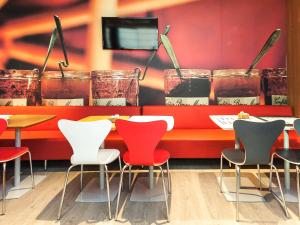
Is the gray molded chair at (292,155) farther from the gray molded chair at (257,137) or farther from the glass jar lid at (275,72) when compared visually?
the glass jar lid at (275,72)

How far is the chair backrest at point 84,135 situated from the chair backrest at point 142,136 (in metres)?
0.16

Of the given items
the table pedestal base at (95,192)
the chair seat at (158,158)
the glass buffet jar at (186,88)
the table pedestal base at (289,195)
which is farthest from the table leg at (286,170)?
the table pedestal base at (95,192)

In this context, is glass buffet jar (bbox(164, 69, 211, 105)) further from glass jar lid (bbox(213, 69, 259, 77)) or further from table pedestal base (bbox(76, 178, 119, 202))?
table pedestal base (bbox(76, 178, 119, 202))

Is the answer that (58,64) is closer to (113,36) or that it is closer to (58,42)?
(58,42)

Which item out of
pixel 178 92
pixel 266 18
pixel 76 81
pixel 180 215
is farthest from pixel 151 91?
pixel 180 215

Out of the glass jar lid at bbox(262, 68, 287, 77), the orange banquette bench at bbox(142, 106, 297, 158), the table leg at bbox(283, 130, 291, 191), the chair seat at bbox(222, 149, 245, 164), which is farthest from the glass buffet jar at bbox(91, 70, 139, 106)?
the table leg at bbox(283, 130, 291, 191)

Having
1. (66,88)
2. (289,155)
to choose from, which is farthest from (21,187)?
(289,155)

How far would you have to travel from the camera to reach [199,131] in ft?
13.4

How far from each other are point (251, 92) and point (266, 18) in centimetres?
112

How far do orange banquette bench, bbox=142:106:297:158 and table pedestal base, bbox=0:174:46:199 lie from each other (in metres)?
1.53

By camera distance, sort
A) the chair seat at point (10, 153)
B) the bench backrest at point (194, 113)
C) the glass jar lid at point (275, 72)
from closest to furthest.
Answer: the chair seat at point (10, 153) < the bench backrest at point (194, 113) < the glass jar lid at point (275, 72)

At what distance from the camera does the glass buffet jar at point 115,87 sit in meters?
4.52

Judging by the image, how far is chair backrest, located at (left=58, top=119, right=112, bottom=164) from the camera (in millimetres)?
2445

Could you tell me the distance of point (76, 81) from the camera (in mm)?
4547
